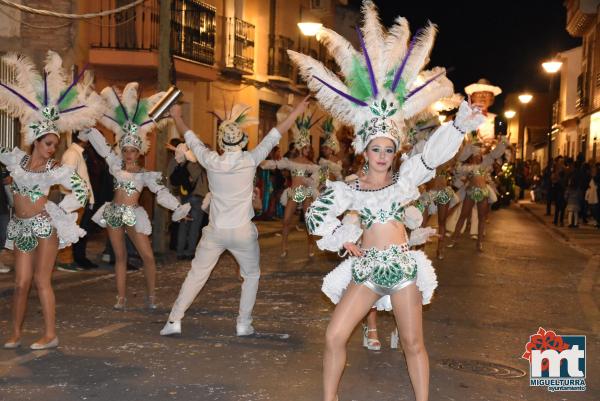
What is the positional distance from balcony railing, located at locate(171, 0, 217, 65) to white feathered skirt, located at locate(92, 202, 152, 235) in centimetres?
1294

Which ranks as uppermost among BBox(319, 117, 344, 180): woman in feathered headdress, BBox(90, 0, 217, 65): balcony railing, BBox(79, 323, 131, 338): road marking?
BBox(90, 0, 217, 65): balcony railing

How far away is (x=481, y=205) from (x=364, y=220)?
11.2 meters

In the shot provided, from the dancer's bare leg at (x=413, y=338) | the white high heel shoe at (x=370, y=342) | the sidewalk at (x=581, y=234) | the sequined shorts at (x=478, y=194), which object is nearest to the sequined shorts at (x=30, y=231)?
the white high heel shoe at (x=370, y=342)

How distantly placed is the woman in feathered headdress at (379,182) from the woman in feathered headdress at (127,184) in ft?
12.8

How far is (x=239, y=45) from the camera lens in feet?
87.5

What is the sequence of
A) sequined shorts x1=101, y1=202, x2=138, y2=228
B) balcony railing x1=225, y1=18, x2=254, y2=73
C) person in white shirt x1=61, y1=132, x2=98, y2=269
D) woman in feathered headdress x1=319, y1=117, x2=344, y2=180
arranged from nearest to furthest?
sequined shorts x1=101, y1=202, x2=138, y2=228 → person in white shirt x1=61, y1=132, x2=98, y2=269 → woman in feathered headdress x1=319, y1=117, x2=344, y2=180 → balcony railing x1=225, y1=18, x2=254, y2=73

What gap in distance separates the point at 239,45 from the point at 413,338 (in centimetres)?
2190

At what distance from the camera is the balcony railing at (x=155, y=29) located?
67.6 ft

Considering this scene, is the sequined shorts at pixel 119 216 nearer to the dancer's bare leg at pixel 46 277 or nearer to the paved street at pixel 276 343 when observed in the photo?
the paved street at pixel 276 343

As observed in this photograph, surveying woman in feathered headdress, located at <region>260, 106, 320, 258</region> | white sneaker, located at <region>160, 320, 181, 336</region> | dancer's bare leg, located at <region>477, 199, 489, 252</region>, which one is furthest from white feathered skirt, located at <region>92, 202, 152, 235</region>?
dancer's bare leg, located at <region>477, 199, 489, 252</region>

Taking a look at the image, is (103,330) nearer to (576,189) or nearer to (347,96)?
(347,96)

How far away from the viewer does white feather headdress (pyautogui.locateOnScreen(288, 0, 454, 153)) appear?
601cm

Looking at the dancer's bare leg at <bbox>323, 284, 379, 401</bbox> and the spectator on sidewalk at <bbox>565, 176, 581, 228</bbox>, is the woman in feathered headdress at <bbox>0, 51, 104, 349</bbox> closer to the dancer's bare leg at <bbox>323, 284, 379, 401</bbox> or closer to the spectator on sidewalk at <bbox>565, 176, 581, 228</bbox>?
the dancer's bare leg at <bbox>323, 284, 379, 401</bbox>

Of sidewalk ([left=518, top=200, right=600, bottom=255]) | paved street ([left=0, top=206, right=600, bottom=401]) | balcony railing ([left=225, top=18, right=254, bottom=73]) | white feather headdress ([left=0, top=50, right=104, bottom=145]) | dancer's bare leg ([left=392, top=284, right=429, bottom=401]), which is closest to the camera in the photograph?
dancer's bare leg ([left=392, top=284, right=429, bottom=401])
